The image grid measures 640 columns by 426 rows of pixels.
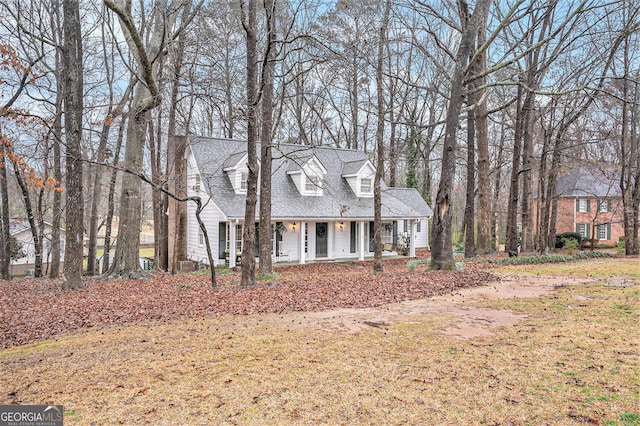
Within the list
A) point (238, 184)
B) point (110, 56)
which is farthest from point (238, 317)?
point (110, 56)

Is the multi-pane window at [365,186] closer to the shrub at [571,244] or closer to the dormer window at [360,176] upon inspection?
the dormer window at [360,176]

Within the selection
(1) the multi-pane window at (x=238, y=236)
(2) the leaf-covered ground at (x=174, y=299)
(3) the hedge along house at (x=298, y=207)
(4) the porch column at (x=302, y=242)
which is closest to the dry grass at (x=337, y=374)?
(2) the leaf-covered ground at (x=174, y=299)

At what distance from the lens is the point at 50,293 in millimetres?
10820

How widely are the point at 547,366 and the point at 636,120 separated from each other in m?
21.0

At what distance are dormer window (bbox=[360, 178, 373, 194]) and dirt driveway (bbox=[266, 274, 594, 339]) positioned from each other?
1424cm

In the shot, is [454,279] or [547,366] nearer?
[547,366]

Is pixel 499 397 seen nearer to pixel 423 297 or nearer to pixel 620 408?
pixel 620 408

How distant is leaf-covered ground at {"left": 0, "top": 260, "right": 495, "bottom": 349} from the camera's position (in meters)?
7.56

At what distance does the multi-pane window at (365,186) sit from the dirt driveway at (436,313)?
1424 centimetres

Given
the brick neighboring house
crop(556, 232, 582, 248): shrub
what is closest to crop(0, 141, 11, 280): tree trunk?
crop(556, 232, 582, 248): shrub

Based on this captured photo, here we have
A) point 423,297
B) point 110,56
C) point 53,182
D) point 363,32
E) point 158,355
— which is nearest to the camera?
point 158,355

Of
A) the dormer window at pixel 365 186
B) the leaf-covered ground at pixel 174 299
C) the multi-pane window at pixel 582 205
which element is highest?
the dormer window at pixel 365 186

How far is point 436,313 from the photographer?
24.6 feet

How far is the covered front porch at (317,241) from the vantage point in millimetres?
19297
